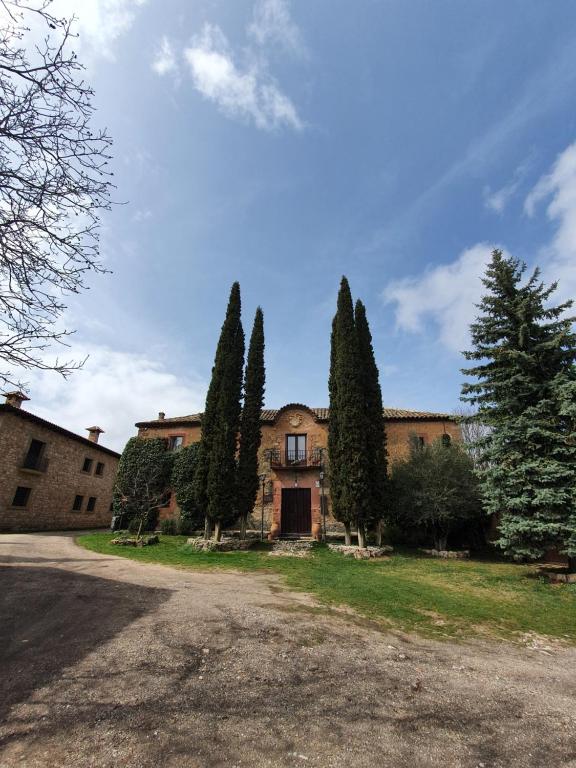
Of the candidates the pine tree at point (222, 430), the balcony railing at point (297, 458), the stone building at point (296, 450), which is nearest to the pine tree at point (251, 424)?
the pine tree at point (222, 430)

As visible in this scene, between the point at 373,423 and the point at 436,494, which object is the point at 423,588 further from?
the point at 373,423

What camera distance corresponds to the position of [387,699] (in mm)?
3469

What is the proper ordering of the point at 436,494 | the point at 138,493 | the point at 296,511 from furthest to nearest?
the point at 138,493
the point at 296,511
the point at 436,494

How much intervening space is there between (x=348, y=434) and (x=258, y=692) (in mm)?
13580

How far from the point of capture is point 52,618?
5.38 m

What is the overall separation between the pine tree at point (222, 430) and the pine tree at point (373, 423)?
6.28 meters

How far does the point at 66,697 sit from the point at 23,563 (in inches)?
319

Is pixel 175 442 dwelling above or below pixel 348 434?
above

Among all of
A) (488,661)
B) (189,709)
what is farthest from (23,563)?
(488,661)

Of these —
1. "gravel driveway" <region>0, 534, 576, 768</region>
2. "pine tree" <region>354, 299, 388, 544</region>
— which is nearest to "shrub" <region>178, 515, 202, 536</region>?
"pine tree" <region>354, 299, 388, 544</region>

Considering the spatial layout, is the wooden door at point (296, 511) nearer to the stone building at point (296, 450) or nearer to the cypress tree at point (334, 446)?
the stone building at point (296, 450)

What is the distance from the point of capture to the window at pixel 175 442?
24184 mm

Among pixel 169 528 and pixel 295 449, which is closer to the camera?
pixel 169 528

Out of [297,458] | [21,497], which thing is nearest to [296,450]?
[297,458]
